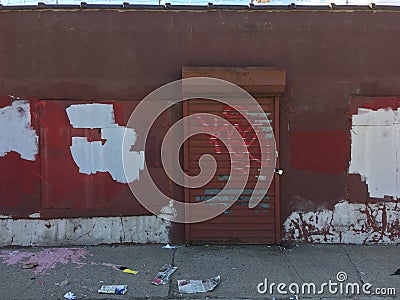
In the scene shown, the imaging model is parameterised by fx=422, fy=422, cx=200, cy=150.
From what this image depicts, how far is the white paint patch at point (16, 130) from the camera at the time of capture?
6539 millimetres

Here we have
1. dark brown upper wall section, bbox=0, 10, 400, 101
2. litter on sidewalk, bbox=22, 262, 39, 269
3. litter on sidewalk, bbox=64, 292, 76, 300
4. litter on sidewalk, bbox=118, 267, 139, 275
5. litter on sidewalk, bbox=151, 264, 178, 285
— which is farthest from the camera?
dark brown upper wall section, bbox=0, 10, 400, 101

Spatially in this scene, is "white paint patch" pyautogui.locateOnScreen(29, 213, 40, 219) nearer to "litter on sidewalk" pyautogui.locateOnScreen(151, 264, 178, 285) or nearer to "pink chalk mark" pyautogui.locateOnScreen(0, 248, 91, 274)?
"pink chalk mark" pyautogui.locateOnScreen(0, 248, 91, 274)

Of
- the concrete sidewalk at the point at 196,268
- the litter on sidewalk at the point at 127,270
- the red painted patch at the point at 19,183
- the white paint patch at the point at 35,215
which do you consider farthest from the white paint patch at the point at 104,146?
the litter on sidewalk at the point at 127,270

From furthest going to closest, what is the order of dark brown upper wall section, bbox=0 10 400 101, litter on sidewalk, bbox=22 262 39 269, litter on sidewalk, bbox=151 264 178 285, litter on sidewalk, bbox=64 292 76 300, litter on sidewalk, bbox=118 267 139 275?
dark brown upper wall section, bbox=0 10 400 101 < litter on sidewalk, bbox=22 262 39 269 < litter on sidewalk, bbox=118 267 139 275 < litter on sidewalk, bbox=151 264 178 285 < litter on sidewalk, bbox=64 292 76 300

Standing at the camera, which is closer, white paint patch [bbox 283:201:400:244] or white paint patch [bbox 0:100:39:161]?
white paint patch [bbox 0:100:39:161]

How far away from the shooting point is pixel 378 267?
577cm

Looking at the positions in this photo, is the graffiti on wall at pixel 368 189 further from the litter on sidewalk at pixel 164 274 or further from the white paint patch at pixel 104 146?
the white paint patch at pixel 104 146

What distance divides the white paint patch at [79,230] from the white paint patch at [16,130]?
3.57 ft

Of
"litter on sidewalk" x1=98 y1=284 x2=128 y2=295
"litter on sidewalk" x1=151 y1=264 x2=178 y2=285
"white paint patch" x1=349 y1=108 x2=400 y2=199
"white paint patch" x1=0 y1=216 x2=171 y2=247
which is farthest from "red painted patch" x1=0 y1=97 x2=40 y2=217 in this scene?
"white paint patch" x1=349 y1=108 x2=400 y2=199

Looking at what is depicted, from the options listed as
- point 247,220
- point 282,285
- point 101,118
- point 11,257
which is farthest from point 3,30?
point 282,285

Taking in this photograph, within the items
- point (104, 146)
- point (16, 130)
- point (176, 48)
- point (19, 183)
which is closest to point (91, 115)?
point (104, 146)

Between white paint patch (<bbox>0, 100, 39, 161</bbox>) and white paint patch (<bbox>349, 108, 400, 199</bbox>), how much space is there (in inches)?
199

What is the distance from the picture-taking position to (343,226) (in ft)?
21.9

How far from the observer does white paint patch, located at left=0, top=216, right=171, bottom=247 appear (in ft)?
21.5
